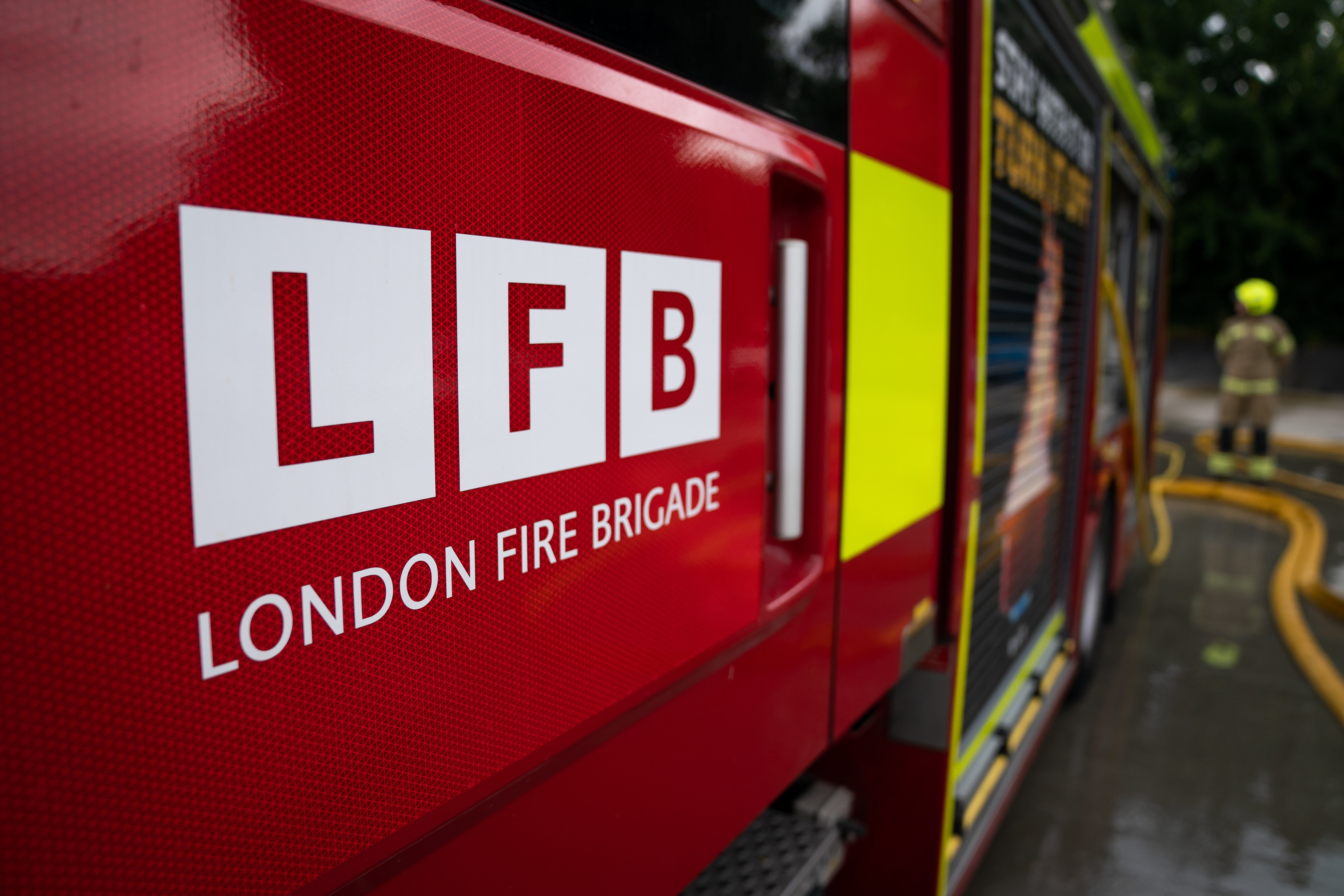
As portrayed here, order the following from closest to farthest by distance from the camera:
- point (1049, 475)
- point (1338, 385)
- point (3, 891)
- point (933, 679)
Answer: point (3, 891), point (933, 679), point (1049, 475), point (1338, 385)

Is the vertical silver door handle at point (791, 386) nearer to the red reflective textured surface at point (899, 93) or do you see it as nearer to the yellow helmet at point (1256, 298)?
the red reflective textured surface at point (899, 93)

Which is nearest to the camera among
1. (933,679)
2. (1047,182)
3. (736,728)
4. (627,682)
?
(627,682)

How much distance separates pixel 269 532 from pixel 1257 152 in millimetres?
22781

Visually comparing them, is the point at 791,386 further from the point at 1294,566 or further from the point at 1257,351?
the point at 1257,351

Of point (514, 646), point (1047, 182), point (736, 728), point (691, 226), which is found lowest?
point (736, 728)

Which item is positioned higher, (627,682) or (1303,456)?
(627,682)

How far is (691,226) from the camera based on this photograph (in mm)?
932

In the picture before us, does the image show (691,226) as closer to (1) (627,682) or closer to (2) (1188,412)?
(1) (627,682)

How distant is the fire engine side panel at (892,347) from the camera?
1.37m

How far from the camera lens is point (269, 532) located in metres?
0.57

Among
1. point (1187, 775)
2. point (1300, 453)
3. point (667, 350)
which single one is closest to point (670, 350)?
point (667, 350)

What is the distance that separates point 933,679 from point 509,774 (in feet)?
4.49

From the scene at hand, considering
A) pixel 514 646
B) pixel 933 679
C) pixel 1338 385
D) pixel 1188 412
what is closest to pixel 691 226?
pixel 514 646

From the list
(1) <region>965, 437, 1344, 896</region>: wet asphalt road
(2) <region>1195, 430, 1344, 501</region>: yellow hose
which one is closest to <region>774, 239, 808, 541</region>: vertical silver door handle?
(1) <region>965, 437, 1344, 896</region>: wet asphalt road
